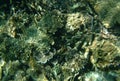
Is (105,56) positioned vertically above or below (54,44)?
below

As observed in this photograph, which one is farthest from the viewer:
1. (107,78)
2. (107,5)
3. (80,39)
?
(107,5)

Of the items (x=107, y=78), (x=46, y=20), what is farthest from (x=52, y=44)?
(x=107, y=78)

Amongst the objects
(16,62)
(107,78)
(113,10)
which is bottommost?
(107,78)

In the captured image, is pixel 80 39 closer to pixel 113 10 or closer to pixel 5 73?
pixel 113 10

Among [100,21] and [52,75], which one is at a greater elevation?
[100,21]

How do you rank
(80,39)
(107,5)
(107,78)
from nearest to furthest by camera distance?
1. (107,78)
2. (80,39)
3. (107,5)

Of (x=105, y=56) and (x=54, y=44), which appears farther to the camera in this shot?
(x=54, y=44)

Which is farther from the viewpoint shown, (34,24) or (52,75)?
(34,24)

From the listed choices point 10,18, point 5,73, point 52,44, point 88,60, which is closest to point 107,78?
point 88,60
